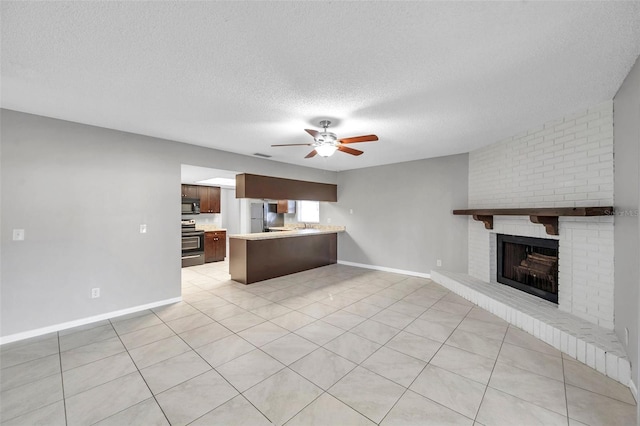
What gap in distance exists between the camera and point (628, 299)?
6.69 feet

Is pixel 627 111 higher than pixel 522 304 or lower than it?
higher

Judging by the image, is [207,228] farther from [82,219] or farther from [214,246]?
[82,219]

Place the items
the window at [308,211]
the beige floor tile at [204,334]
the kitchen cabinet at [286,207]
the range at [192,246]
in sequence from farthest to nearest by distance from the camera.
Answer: the kitchen cabinet at [286,207] < the window at [308,211] < the range at [192,246] < the beige floor tile at [204,334]

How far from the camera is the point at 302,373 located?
213 cm

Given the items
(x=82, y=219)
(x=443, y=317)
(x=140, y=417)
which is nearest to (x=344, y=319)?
(x=443, y=317)

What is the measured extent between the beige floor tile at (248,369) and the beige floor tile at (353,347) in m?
0.58

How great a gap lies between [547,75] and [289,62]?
203cm

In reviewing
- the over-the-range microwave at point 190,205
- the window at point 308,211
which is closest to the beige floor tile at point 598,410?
the window at point 308,211

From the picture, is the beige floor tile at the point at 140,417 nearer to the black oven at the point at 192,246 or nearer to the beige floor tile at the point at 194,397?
the beige floor tile at the point at 194,397

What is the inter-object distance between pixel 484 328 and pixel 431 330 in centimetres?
64

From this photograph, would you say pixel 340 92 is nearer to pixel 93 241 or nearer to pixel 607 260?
pixel 607 260

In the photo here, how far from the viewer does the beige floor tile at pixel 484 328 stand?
277cm

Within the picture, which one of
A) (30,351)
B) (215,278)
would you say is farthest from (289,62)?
(215,278)

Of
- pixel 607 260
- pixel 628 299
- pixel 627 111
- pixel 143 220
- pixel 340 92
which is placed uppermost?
pixel 340 92
